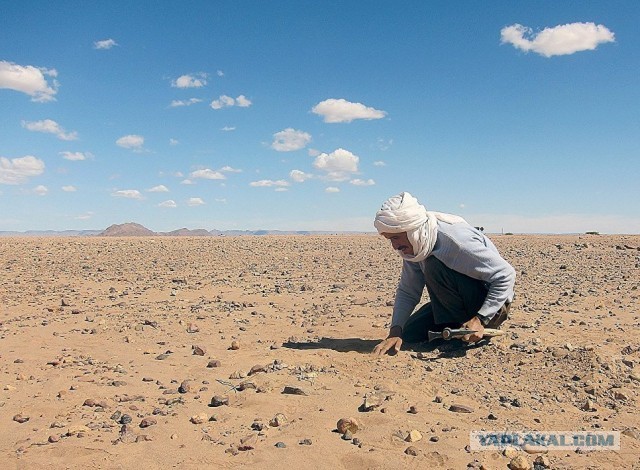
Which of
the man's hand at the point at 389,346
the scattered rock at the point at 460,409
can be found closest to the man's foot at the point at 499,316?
the man's hand at the point at 389,346

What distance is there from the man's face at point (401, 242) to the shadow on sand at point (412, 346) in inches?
35.7

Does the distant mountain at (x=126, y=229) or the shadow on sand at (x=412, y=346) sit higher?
A: the distant mountain at (x=126, y=229)

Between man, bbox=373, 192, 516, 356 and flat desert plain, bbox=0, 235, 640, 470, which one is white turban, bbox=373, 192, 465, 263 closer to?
man, bbox=373, 192, 516, 356

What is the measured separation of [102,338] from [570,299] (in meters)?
5.91

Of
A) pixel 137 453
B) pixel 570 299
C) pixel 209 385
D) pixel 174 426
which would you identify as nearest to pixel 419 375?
pixel 209 385

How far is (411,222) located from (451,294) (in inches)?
32.0

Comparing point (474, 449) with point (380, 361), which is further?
point (380, 361)

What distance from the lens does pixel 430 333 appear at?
192 inches

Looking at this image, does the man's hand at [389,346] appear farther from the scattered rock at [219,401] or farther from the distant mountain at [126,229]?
the distant mountain at [126,229]

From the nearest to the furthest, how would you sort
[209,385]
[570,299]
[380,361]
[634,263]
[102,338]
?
[209,385]
[380,361]
[102,338]
[570,299]
[634,263]

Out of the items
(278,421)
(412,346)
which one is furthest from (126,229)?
(278,421)

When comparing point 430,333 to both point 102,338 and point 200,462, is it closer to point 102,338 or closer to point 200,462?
point 200,462

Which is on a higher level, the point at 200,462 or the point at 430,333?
the point at 430,333

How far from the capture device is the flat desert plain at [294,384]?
3072 mm
